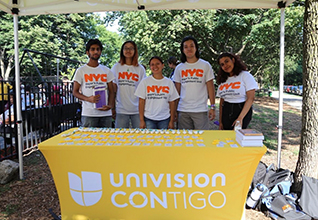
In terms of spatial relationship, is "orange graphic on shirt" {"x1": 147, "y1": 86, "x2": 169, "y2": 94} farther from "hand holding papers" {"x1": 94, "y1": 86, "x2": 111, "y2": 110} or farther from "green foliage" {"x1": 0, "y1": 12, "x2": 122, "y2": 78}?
"green foliage" {"x1": 0, "y1": 12, "x2": 122, "y2": 78}

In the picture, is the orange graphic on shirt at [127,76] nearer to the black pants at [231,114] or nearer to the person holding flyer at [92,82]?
the person holding flyer at [92,82]

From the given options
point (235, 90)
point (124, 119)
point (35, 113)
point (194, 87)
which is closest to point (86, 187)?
point (124, 119)

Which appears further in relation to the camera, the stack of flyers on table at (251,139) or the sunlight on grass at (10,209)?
the sunlight on grass at (10,209)

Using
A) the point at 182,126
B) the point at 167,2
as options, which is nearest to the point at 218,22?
the point at 167,2

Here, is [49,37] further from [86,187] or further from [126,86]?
[86,187]

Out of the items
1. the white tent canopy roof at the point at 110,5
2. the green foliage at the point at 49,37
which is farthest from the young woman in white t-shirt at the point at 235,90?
the green foliage at the point at 49,37

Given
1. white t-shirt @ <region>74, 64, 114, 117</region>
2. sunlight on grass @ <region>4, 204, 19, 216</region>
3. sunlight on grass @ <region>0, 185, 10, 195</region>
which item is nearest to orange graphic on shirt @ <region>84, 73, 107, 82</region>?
white t-shirt @ <region>74, 64, 114, 117</region>

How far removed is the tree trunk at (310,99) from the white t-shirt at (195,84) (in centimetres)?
112

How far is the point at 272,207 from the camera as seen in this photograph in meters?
2.61

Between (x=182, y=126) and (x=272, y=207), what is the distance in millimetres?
1423

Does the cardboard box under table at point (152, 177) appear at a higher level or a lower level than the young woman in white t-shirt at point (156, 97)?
lower

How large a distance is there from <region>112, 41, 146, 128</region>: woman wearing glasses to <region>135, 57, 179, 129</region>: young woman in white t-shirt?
0.94 feet

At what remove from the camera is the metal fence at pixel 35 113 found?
4.61 m

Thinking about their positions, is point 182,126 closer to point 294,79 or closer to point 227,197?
→ point 227,197
